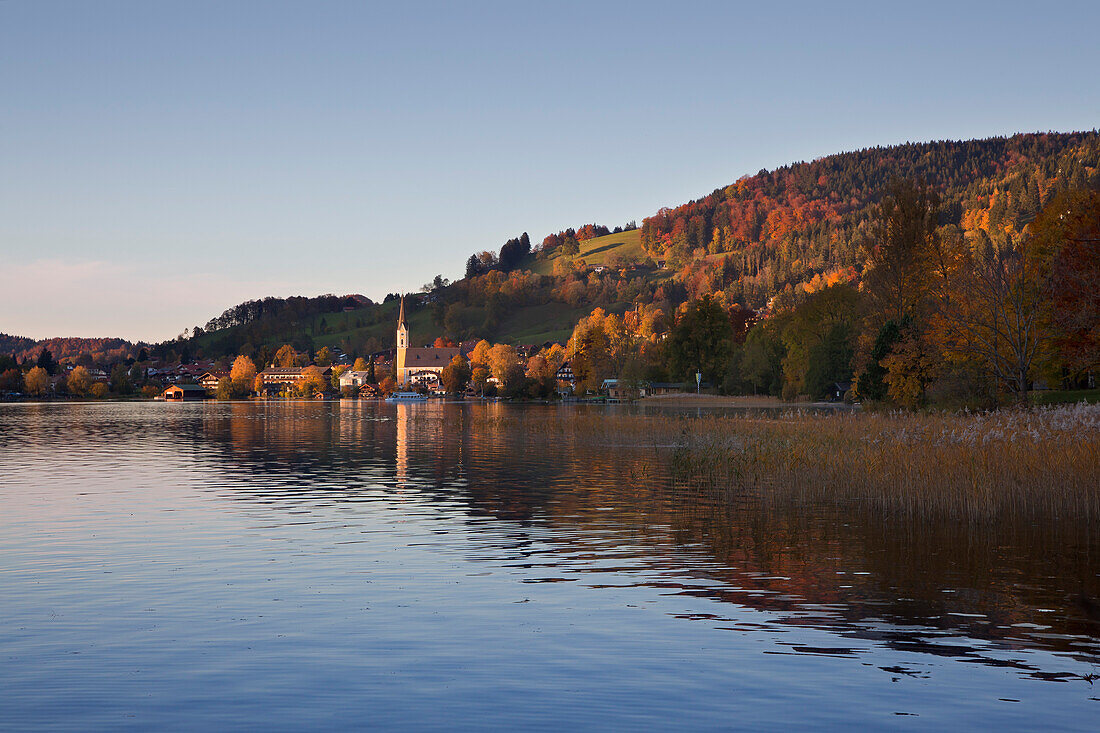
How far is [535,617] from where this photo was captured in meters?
13.1

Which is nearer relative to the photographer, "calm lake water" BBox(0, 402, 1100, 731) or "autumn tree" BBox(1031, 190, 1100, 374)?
"calm lake water" BBox(0, 402, 1100, 731)

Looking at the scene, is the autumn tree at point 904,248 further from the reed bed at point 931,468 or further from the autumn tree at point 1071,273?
the reed bed at point 931,468

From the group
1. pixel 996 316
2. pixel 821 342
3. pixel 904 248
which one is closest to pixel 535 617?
pixel 996 316

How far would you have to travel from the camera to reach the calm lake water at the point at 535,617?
9.23 m

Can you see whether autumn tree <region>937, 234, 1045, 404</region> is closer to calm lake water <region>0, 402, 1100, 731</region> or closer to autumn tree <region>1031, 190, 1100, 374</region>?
autumn tree <region>1031, 190, 1100, 374</region>

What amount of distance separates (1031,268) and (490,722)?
200 feet

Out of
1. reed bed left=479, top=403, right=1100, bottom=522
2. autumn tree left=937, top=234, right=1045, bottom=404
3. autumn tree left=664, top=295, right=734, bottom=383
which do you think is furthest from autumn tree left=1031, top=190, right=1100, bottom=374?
autumn tree left=664, top=295, right=734, bottom=383

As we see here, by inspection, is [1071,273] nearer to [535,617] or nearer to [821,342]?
[535,617]

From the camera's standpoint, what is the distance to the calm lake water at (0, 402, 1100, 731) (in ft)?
30.3

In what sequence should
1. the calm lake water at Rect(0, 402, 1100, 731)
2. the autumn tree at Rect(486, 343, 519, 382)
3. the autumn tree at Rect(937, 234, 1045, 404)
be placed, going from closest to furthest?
1. the calm lake water at Rect(0, 402, 1100, 731)
2. the autumn tree at Rect(937, 234, 1045, 404)
3. the autumn tree at Rect(486, 343, 519, 382)

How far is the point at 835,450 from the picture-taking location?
2900 cm

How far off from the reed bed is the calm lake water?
136 cm

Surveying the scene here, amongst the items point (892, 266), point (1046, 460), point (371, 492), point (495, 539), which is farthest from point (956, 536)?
point (892, 266)

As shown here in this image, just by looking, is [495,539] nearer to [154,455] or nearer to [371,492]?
[371,492]
